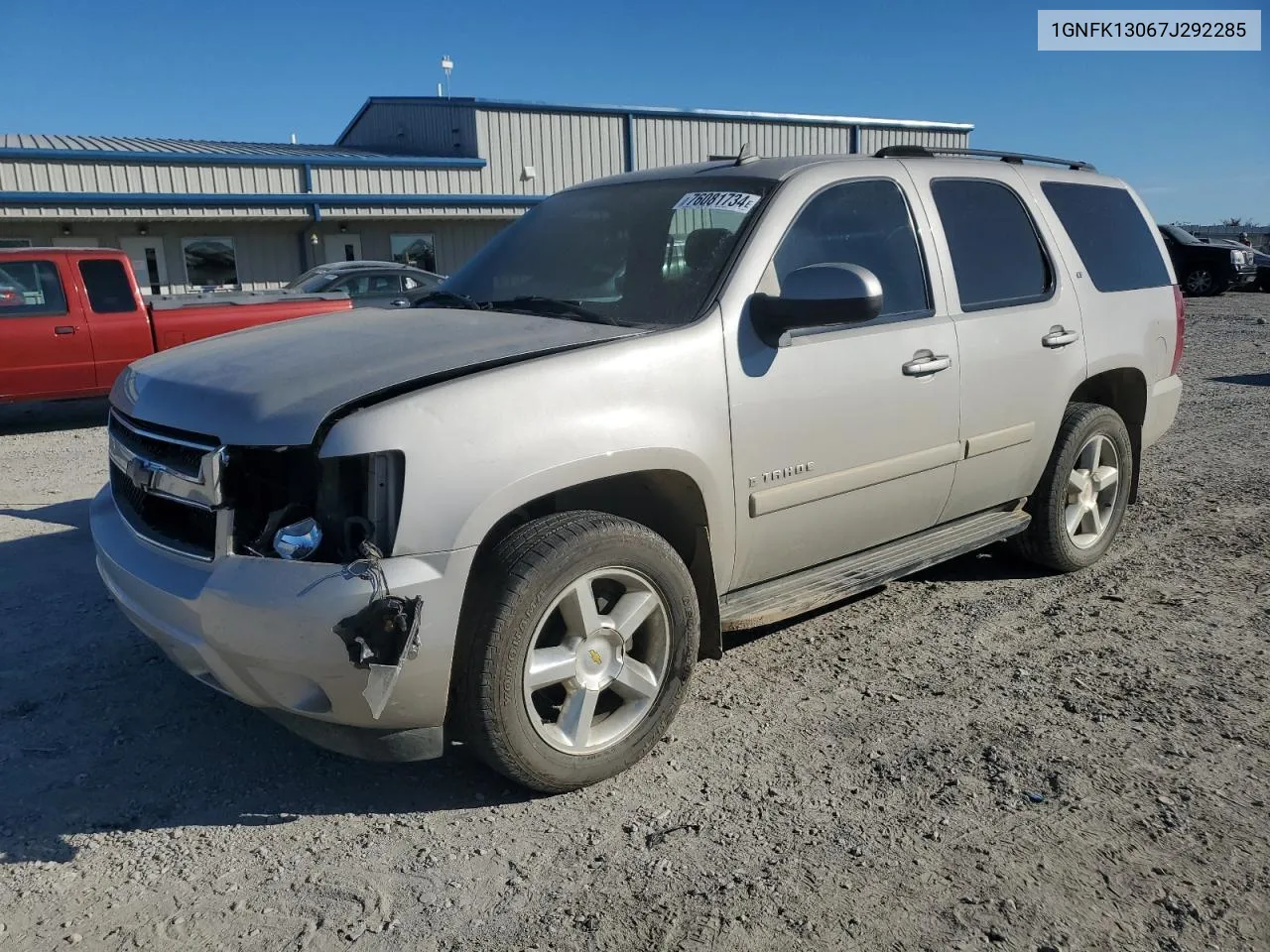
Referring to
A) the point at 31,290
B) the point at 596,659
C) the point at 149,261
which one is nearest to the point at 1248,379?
the point at 596,659

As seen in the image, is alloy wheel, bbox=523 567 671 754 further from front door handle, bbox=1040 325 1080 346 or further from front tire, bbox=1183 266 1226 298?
front tire, bbox=1183 266 1226 298

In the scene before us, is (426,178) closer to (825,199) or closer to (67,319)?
(67,319)

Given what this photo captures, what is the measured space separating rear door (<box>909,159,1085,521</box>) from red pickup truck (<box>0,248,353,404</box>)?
274 inches

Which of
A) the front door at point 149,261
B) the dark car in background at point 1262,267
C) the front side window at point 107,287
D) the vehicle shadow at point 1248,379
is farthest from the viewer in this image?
the dark car in background at point 1262,267

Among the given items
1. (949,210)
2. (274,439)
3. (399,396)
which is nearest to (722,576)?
(399,396)

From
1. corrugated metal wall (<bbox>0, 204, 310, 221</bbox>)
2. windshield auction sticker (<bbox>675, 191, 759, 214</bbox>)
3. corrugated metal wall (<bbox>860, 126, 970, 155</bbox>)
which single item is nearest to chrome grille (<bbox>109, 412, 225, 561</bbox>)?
windshield auction sticker (<bbox>675, 191, 759, 214</bbox>)

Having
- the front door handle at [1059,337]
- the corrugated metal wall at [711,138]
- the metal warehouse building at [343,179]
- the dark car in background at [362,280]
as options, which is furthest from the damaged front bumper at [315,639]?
the corrugated metal wall at [711,138]

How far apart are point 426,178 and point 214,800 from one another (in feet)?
73.3

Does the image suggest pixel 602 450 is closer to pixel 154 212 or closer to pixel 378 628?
pixel 378 628

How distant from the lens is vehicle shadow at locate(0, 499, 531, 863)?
9.95 feet

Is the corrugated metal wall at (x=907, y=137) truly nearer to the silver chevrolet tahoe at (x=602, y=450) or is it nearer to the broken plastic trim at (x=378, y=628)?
the silver chevrolet tahoe at (x=602, y=450)

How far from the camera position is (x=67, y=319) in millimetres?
9867

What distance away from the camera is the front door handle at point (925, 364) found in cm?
389

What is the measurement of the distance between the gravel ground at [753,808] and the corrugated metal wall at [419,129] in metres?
22.4
